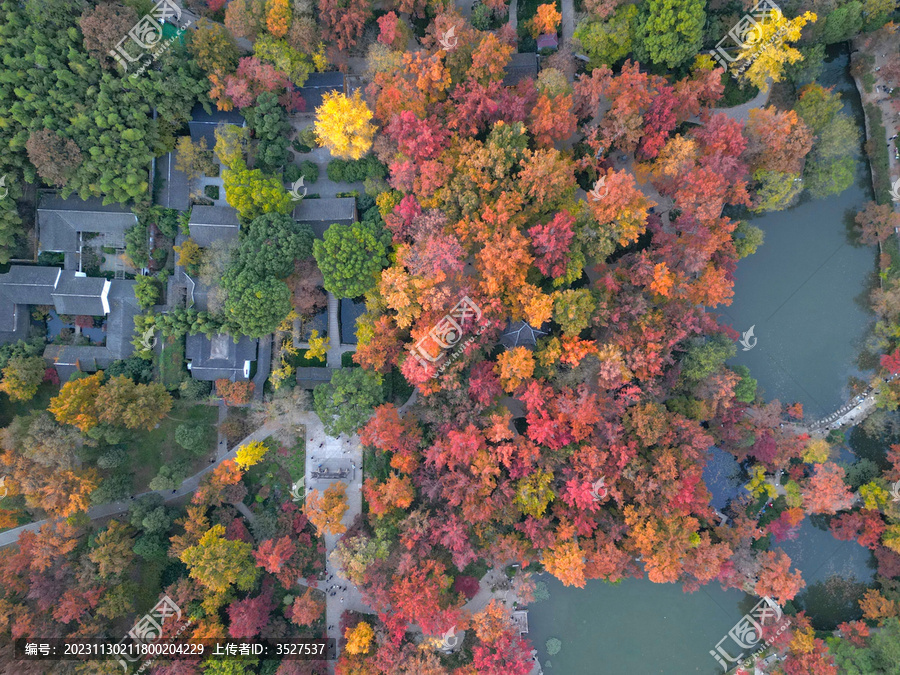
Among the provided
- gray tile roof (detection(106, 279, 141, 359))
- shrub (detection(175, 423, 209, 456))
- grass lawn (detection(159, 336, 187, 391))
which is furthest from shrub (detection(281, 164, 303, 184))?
shrub (detection(175, 423, 209, 456))

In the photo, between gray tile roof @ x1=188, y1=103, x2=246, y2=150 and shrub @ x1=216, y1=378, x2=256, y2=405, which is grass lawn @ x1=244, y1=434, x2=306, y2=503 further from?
gray tile roof @ x1=188, y1=103, x2=246, y2=150

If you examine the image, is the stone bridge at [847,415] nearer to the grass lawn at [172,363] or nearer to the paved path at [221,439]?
the paved path at [221,439]

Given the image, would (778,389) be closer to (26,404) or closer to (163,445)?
(163,445)

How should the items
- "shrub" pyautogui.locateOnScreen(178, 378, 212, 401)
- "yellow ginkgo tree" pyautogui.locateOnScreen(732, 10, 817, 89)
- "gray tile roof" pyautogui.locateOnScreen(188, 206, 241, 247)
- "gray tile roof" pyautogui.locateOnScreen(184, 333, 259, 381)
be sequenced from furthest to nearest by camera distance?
"gray tile roof" pyautogui.locateOnScreen(184, 333, 259, 381) < "gray tile roof" pyautogui.locateOnScreen(188, 206, 241, 247) < "shrub" pyautogui.locateOnScreen(178, 378, 212, 401) < "yellow ginkgo tree" pyautogui.locateOnScreen(732, 10, 817, 89)

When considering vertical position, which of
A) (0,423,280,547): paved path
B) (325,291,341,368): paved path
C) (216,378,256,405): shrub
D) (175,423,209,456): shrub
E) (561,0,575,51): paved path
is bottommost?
(0,423,280,547): paved path

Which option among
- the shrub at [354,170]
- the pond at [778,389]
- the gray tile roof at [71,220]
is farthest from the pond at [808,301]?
the gray tile roof at [71,220]

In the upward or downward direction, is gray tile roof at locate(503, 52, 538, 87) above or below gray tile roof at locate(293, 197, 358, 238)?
above

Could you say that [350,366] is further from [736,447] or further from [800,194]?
[800,194]

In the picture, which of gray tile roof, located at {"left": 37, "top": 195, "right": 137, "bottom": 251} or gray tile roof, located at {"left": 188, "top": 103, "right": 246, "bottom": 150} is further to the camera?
gray tile roof, located at {"left": 37, "top": 195, "right": 137, "bottom": 251}
